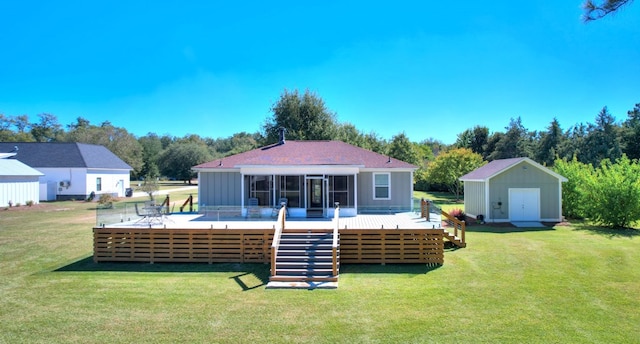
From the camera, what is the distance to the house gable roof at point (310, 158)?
16.7 m

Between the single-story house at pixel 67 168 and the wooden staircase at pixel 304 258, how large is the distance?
3255cm

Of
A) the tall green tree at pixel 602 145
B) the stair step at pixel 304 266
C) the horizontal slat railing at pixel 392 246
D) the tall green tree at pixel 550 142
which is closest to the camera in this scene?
the stair step at pixel 304 266

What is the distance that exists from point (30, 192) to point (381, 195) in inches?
1236

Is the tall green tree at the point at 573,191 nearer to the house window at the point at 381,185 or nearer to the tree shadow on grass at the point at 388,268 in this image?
the house window at the point at 381,185

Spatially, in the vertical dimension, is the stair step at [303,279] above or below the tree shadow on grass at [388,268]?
above

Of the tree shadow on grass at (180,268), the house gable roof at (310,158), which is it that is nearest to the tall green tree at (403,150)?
the house gable roof at (310,158)

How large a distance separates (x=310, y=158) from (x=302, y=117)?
25513 mm

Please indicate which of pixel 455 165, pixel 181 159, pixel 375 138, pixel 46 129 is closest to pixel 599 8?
pixel 455 165

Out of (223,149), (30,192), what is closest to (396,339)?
(30,192)

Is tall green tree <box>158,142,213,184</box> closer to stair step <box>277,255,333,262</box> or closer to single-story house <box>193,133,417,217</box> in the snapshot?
single-story house <box>193,133,417,217</box>

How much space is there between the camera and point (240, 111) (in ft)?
139

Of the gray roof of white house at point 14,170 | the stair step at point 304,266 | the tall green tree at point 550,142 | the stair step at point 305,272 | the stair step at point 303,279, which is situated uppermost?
the tall green tree at point 550,142

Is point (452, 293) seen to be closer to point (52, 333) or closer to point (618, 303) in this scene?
point (618, 303)

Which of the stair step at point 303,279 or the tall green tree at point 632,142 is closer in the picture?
the stair step at point 303,279
